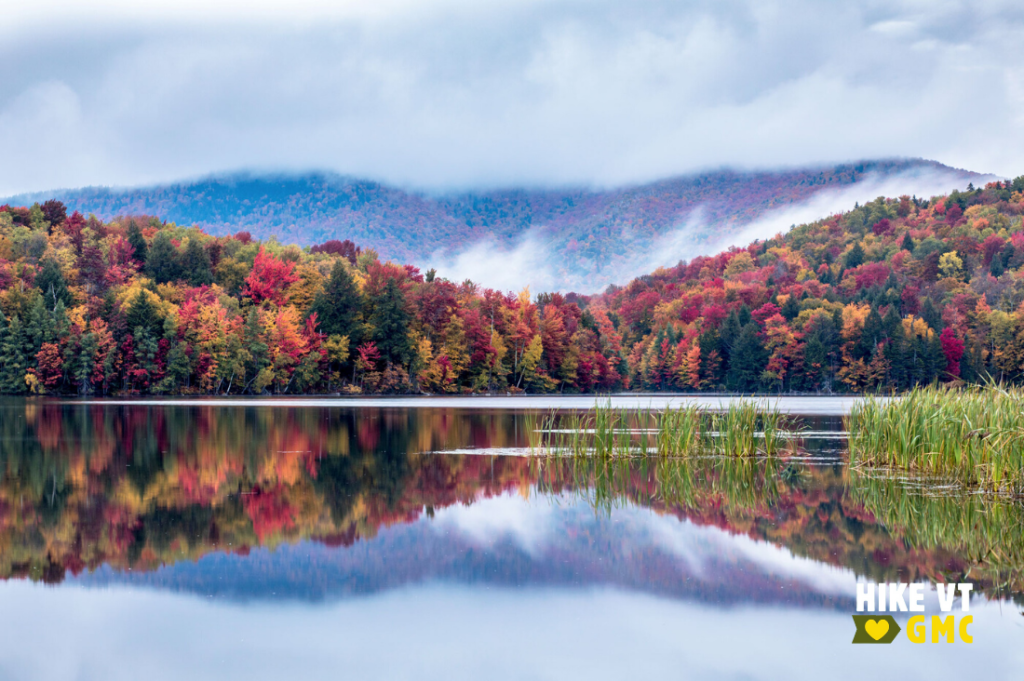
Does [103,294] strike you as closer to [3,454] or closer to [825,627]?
[3,454]

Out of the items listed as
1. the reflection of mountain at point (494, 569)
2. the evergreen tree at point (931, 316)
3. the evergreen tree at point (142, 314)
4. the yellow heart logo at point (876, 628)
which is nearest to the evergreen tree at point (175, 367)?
the evergreen tree at point (142, 314)

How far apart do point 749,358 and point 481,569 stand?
10453 centimetres

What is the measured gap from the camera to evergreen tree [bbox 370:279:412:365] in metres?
87.5

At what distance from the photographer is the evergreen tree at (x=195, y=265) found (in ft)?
293

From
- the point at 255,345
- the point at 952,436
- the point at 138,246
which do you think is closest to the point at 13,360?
the point at 255,345

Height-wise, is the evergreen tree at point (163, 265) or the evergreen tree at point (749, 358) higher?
the evergreen tree at point (163, 265)

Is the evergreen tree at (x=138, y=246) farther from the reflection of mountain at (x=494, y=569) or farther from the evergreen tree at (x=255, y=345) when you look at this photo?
the reflection of mountain at (x=494, y=569)

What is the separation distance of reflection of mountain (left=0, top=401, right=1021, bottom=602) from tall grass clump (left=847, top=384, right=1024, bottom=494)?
1.16 metres

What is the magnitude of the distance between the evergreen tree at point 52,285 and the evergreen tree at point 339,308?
21.1 m

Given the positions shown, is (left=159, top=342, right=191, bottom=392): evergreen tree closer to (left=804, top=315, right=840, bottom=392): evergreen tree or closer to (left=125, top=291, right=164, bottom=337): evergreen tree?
(left=125, top=291, right=164, bottom=337): evergreen tree

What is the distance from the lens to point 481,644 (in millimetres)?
8242

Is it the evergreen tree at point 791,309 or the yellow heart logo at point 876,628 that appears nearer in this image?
the yellow heart logo at point 876,628

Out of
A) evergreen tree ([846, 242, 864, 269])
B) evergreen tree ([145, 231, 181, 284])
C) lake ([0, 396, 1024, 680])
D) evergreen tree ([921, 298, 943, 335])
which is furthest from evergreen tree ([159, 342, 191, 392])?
evergreen tree ([846, 242, 864, 269])

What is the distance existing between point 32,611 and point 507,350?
8929cm
